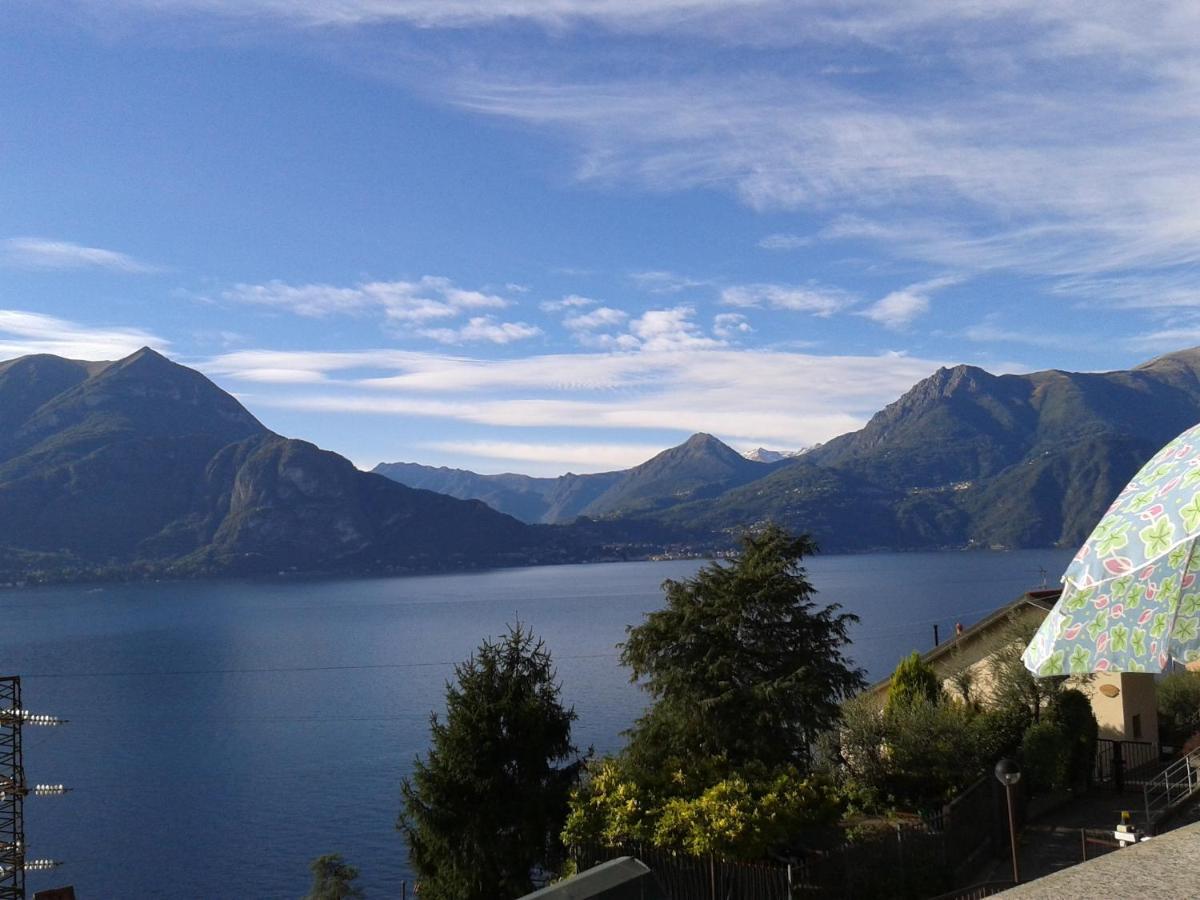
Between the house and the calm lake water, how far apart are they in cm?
2167

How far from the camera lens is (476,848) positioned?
21.0 metres

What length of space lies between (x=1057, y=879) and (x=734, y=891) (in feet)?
46.6

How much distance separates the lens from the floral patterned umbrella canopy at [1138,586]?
370 cm

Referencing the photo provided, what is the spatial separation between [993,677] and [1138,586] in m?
25.4

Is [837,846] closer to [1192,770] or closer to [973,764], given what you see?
[973,764]

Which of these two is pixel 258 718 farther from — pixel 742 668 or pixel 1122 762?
pixel 1122 762

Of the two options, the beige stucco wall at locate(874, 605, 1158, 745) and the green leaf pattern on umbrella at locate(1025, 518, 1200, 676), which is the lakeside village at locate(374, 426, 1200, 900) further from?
the green leaf pattern on umbrella at locate(1025, 518, 1200, 676)

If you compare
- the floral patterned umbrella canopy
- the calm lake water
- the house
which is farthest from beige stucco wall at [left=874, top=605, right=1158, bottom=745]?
the floral patterned umbrella canopy

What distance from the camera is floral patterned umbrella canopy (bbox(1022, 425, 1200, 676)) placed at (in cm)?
370

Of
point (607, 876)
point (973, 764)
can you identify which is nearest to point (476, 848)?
point (973, 764)

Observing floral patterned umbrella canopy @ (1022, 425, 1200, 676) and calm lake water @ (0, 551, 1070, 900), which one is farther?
calm lake water @ (0, 551, 1070, 900)

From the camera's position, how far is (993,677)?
2789 centimetres

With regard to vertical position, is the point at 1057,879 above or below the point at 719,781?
above

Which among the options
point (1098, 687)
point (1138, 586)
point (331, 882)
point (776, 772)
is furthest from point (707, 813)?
point (331, 882)
